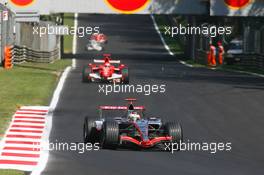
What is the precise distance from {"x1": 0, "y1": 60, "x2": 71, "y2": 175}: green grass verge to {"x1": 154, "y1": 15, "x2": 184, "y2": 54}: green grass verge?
3658 centimetres

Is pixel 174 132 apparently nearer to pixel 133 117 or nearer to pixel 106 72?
pixel 133 117

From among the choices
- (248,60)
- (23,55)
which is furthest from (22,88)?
(248,60)

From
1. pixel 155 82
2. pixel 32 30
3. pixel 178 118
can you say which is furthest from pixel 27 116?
pixel 32 30

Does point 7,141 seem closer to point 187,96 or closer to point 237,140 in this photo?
point 237,140

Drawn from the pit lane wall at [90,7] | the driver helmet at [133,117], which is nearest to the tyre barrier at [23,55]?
the pit lane wall at [90,7]

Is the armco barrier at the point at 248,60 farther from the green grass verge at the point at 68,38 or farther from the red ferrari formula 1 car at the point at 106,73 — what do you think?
the green grass verge at the point at 68,38

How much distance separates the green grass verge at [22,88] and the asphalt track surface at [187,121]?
29.7 inches

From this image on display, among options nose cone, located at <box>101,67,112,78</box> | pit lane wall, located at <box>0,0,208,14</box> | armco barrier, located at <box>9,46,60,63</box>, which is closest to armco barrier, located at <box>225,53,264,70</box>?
pit lane wall, located at <box>0,0,208,14</box>

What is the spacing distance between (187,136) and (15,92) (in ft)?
34.8

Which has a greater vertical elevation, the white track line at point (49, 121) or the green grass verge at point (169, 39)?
the green grass verge at point (169, 39)

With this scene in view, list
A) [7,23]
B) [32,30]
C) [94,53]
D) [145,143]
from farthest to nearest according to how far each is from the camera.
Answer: [94,53]
[32,30]
[7,23]
[145,143]

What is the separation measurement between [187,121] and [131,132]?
598 centimetres

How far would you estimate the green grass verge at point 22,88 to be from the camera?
2562 cm

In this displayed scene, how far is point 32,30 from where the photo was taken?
53.5 metres
